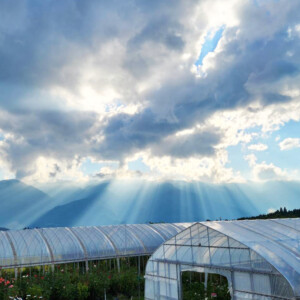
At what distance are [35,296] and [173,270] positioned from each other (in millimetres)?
7933

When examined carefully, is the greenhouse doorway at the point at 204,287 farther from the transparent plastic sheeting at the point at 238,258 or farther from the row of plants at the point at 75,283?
the row of plants at the point at 75,283

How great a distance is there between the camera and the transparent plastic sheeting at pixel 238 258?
14.2 m

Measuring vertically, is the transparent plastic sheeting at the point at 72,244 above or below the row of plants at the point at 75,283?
above

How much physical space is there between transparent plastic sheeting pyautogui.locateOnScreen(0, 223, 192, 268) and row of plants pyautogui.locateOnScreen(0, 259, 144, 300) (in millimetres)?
706

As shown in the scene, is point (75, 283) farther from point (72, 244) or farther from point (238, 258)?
point (238, 258)

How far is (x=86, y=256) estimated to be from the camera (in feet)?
86.7

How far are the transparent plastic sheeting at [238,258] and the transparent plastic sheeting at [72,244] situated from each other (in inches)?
278

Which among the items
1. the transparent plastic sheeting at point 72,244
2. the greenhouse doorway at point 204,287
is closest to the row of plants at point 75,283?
the transparent plastic sheeting at point 72,244

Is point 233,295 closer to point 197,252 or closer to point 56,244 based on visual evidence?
point 197,252

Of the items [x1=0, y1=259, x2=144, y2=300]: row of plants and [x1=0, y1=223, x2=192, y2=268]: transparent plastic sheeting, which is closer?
[x1=0, y1=259, x2=144, y2=300]: row of plants

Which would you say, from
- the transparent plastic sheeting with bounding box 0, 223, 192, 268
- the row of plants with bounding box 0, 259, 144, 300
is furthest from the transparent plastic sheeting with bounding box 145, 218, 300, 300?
the transparent plastic sheeting with bounding box 0, 223, 192, 268

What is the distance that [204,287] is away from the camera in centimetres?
2252

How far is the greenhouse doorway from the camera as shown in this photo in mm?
20500

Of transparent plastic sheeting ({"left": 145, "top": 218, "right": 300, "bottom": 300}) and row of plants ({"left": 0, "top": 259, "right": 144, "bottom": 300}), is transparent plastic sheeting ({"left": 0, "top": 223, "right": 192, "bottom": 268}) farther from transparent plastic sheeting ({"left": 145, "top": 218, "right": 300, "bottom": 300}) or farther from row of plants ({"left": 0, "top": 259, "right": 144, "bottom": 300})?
transparent plastic sheeting ({"left": 145, "top": 218, "right": 300, "bottom": 300})
